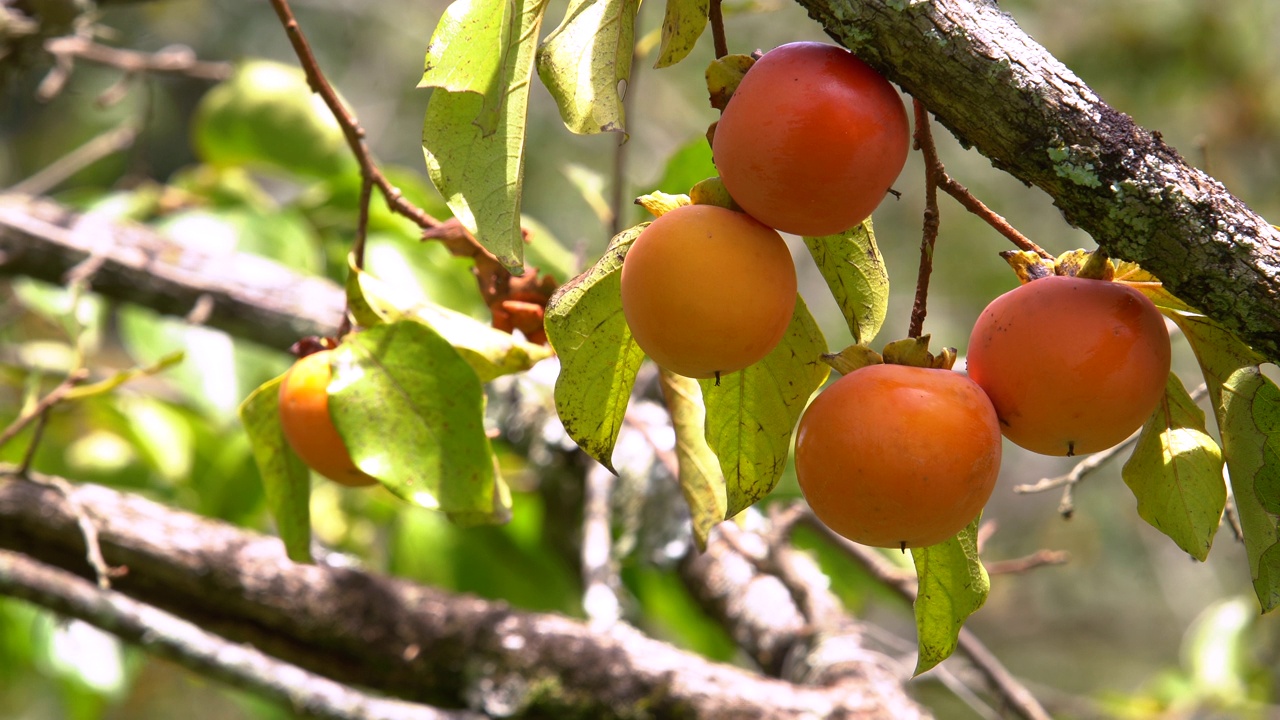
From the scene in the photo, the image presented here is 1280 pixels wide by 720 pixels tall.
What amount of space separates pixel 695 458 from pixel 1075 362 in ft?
1.50

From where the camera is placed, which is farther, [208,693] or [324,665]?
[208,693]

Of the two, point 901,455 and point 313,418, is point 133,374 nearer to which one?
point 313,418

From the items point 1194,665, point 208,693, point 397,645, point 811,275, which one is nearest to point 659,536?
point 397,645

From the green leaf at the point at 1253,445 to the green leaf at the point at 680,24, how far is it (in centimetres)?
48

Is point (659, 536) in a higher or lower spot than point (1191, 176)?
lower

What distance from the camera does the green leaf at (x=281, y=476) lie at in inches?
44.7

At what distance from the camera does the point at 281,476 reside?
45.0 inches

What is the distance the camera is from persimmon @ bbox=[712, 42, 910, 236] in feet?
2.38

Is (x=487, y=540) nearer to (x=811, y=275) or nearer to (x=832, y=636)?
(x=832, y=636)

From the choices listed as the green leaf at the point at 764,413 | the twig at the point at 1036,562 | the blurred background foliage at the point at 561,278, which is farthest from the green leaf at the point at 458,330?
the twig at the point at 1036,562

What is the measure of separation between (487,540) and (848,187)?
1644 mm

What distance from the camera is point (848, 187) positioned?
736 millimetres

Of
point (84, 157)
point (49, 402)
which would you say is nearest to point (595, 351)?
point (49, 402)

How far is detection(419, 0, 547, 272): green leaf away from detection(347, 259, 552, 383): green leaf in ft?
0.87
